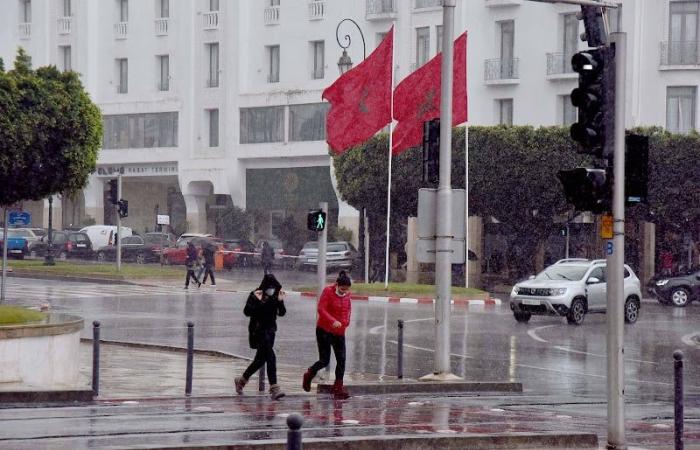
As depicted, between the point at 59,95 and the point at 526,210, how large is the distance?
2778 centimetres

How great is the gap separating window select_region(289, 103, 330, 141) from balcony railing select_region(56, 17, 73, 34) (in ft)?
51.9

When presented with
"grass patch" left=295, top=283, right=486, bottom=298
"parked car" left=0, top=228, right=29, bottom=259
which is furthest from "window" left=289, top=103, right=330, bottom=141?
"grass patch" left=295, top=283, right=486, bottom=298

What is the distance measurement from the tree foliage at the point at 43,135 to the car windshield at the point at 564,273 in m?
12.1

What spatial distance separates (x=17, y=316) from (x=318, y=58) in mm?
50410

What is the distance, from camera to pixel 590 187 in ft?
42.7

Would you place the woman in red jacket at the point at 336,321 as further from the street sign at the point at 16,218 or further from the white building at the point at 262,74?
the white building at the point at 262,74

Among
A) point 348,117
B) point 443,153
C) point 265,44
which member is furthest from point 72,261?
point 443,153

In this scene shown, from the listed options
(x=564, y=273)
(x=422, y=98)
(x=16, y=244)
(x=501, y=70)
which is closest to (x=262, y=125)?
(x=16, y=244)

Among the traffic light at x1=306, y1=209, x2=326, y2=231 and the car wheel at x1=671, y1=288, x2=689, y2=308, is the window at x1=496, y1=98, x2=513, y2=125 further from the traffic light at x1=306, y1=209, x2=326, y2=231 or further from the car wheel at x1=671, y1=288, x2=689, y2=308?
the traffic light at x1=306, y1=209, x2=326, y2=231

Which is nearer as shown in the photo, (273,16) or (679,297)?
(679,297)

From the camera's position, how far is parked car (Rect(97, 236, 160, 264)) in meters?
64.8

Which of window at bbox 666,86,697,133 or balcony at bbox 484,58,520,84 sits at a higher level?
balcony at bbox 484,58,520,84

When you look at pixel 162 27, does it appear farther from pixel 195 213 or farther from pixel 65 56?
pixel 195 213

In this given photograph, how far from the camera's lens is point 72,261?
64.2 meters
